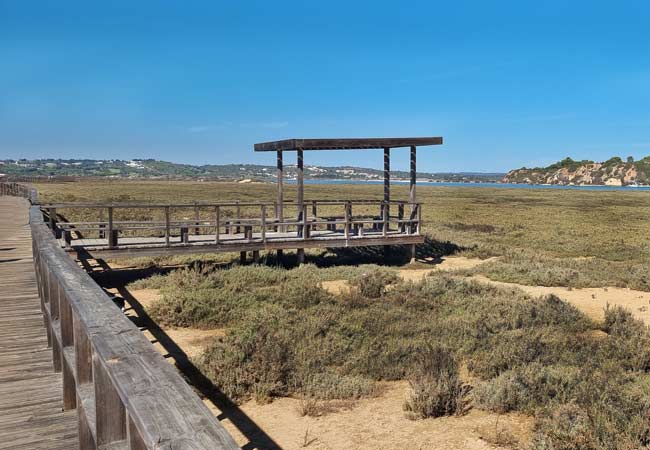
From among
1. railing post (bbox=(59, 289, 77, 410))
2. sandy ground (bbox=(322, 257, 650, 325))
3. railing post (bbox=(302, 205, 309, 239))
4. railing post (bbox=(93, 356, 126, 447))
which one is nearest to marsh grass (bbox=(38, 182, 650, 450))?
sandy ground (bbox=(322, 257, 650, 325))

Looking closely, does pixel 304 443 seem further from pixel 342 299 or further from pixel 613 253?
A: pixel 613 253

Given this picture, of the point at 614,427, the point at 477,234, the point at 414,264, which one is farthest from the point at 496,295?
the point at 477,234

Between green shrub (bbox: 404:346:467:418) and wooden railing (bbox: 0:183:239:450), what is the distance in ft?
12.6

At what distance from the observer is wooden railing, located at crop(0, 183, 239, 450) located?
1.38m

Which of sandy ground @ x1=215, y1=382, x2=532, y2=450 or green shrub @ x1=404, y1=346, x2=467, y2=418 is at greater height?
green shrub @ x1=404, y1=346, x2=467, y2=418

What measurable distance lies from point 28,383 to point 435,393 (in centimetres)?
415

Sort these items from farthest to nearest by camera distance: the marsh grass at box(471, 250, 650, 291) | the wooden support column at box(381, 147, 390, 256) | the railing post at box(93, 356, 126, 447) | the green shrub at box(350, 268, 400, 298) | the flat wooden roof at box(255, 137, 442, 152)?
1. the wooden support column at box(381, 147, 390, 256)
2. the flat wooden roof at box(255, 137, 442, 152)
3. the marsh grass at box(471, 250, 650, 291)
4. the green shrub at box(350, 268, 400, 298)
5. the railing post at box(93, 356, 126, 447)

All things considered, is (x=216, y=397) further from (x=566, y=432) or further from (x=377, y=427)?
(x=566, y=432)

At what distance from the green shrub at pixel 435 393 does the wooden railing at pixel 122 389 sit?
3.86 meters

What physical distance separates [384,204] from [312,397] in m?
10.6

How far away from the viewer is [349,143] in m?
15.7

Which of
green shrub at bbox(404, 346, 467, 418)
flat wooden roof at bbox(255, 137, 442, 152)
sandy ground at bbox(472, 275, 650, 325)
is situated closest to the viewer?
green shrub at bbox(404, 346, 467, 418)

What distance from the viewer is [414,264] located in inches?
651

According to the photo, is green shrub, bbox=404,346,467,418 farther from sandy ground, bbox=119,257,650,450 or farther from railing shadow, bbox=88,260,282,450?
railing shadow, bbox=88,260,282,450
